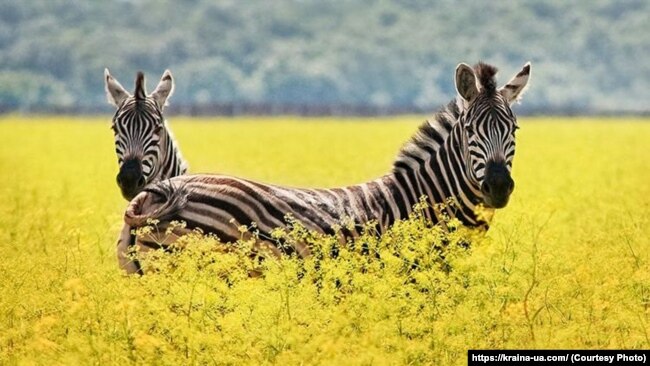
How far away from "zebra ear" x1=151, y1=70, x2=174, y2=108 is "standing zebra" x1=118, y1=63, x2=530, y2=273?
244cm

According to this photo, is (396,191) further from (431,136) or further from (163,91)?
(163,91)

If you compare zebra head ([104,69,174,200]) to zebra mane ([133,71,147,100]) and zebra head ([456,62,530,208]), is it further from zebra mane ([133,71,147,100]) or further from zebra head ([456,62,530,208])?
zebra head ([456,62,530,208])

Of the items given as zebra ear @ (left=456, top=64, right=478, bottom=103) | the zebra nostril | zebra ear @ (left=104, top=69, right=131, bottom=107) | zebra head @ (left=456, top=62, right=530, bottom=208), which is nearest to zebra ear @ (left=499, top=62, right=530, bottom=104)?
zebra head @ (left=456, top=62, right=530, bottom=208)

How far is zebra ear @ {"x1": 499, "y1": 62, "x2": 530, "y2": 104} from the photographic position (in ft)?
32.1

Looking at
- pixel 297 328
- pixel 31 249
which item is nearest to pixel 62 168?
pixel 31 249

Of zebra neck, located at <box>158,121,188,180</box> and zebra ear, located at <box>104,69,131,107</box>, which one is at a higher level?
zebra ear, located at <box>104,69,131,107</box>

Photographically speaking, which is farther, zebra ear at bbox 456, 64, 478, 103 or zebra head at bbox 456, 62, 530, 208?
zebra ear at bbox 456, 64, 478, 103

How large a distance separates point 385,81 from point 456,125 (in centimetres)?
17569

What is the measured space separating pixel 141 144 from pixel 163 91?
0.86 m

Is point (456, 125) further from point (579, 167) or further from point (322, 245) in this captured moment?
point (579, 167)

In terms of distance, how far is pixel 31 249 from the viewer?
38.4ft

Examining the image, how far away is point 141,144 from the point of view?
10.9 meters
